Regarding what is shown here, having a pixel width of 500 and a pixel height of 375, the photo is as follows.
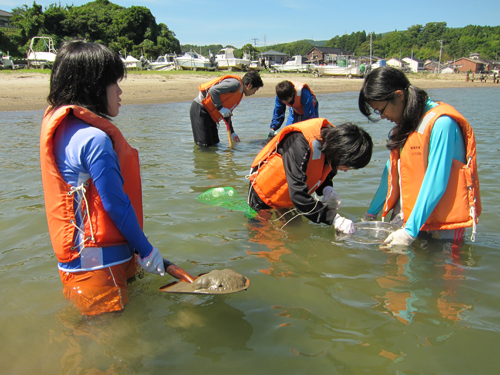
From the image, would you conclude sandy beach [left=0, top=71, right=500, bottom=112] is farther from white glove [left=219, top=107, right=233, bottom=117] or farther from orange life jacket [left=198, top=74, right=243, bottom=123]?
white glove [left=219, top=107, right=233, bottom=117]

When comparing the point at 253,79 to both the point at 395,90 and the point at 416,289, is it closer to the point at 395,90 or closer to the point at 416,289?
the point at 395,90

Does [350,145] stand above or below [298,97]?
below

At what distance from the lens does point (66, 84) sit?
1842 millimetres

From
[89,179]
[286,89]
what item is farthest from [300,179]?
[286,89]

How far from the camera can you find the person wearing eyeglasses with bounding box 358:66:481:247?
2.58 metres

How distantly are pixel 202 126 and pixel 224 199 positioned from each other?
10.2ft

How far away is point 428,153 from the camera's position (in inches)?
105

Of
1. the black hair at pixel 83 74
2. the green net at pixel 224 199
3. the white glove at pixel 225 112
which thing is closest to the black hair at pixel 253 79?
the white glove at pixel 225 112

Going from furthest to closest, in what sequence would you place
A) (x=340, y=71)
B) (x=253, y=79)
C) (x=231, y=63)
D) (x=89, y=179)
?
1. (x=340, y=71)
2. (x=231, y=63)
3. (x=253, y=79)
4. (x=89, y=179)

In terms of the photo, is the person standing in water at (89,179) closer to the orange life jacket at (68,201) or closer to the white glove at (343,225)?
the orange life jacket at (68,201)

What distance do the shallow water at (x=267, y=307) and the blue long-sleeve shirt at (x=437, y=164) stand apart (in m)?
0.55

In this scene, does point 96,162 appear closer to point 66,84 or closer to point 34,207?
point 66,84

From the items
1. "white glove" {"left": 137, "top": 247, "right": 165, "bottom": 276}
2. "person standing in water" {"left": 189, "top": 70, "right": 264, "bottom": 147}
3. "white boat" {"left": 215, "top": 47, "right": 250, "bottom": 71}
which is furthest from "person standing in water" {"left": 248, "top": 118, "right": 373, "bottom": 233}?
"white boat" {"left": 215, "top": 47, "right": 250, "bottom": 71}

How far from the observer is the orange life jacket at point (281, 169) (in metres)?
3.00
